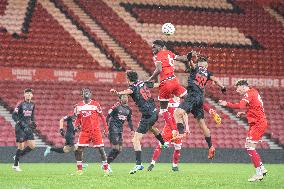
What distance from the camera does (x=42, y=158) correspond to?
79.0ft

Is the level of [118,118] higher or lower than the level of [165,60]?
lower

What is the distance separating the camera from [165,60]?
1603 centimetres

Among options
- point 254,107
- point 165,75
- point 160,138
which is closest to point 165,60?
point 165,75

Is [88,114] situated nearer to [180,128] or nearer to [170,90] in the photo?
[170,90]

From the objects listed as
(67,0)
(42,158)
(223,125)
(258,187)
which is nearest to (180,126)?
(258,187)

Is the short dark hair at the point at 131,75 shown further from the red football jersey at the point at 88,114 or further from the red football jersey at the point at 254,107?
the red football jersey at the point at 254,107

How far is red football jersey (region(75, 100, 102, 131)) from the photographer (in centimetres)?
1570

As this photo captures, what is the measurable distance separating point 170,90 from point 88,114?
6.76 ft

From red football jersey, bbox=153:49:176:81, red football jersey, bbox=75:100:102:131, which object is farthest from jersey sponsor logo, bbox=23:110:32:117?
red football jersey, bbox=153:49:176:81

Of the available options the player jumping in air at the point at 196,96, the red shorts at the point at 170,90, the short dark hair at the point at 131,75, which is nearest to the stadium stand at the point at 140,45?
the red shorts at the point at 170,90

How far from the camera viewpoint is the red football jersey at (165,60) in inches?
627

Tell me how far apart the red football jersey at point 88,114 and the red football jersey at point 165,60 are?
5.85 ft

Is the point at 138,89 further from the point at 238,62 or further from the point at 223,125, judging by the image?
the point at 238,62

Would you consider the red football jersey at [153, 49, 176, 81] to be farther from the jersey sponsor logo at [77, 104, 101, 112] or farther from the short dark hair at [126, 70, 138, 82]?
the jersey sponsor logo at [77, 104, 101, 112]
